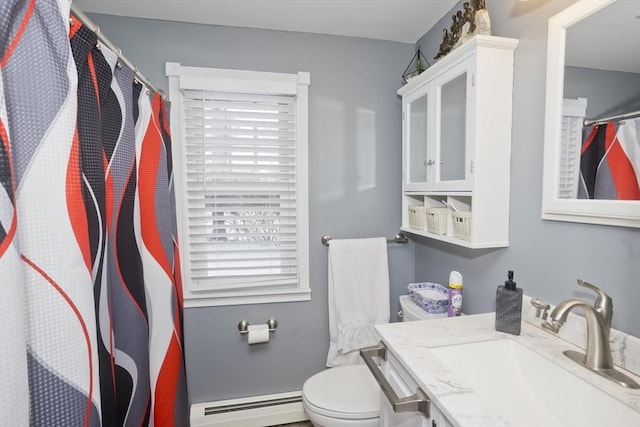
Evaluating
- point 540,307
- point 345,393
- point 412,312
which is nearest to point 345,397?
point 345,393

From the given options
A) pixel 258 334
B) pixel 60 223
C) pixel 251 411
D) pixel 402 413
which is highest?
pixel 60 223

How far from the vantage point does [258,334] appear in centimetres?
182

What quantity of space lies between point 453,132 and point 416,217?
544mm

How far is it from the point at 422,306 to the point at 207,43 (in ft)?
6.10

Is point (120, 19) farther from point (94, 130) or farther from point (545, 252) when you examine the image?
point (545, 252)

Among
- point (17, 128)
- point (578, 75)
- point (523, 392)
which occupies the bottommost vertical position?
point (523, 392)

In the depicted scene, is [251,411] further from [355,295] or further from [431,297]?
[431,297]

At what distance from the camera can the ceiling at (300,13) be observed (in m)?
1.57

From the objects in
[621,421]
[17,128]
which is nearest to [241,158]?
[17,128]

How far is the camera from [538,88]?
3.72 feet

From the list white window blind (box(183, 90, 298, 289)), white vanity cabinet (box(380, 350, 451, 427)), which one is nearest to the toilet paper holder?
white window blind (box(183, 90, 298, 289))

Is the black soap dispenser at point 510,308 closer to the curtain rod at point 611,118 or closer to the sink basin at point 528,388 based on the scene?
the sink basin at point 528,388

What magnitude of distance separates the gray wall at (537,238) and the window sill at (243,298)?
3.27 ft

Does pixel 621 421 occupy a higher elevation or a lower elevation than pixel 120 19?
lower
